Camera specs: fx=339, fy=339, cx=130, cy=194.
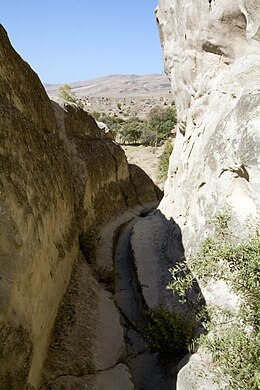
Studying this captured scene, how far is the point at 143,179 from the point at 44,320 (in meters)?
17.5

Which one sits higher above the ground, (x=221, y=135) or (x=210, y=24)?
(x=210, y=24)

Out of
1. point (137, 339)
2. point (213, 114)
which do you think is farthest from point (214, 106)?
point (137, 339)

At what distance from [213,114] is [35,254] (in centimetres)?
643

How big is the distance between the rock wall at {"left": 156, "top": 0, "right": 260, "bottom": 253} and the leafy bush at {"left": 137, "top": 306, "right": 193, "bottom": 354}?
6.76 feet

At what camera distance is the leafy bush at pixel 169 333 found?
22.5 ft

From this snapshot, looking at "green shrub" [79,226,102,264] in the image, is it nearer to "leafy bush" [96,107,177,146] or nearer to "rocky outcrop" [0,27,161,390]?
"rocky outcrop" [0,27,161,390]

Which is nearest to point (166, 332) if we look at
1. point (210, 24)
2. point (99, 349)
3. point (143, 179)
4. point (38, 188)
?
point (99, 349)

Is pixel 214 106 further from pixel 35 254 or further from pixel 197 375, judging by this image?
pixel 197 375

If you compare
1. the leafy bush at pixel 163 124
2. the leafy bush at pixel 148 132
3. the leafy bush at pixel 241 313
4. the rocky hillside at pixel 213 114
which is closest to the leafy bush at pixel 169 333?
the rocky hillside at pixel 213 114

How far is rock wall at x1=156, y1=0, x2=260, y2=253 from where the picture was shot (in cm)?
691

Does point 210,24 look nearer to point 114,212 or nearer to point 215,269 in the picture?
point 215,269

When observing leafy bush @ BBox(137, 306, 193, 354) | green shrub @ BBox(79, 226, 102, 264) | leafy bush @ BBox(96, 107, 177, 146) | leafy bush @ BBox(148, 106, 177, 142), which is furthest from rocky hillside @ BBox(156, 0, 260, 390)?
leafy bush @ BBox(148, 106, 177, 142)

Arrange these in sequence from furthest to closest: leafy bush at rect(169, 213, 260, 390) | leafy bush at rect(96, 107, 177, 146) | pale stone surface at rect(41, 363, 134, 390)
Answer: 1. leafy bush at rect(96, 107, 177, 146)
2. pale stone surface at rect(41, 363, 134, 390)
3. leafy bush at rect(169, 213, 260, 390)

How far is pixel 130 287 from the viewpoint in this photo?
10773 mm
